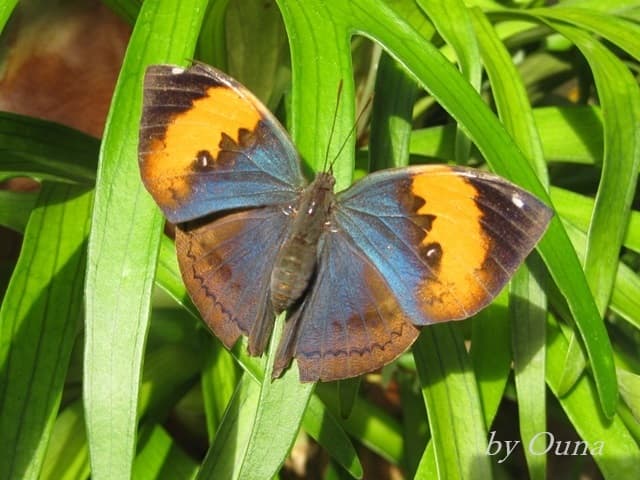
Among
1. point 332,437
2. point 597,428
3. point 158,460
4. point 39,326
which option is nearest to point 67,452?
point 158,460

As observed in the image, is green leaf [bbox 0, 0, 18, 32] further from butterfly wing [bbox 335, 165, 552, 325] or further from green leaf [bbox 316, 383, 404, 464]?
green leaf [bbox 316, 383, 404, 464]

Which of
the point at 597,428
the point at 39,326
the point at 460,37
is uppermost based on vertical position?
the point at 460,37

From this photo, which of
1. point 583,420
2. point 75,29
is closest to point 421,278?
point 583,420

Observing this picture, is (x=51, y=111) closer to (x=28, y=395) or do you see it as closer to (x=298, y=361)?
(x=28, y=395)

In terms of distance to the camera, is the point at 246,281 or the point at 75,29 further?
the point at 75,29

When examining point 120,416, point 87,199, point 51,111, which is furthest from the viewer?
point 51,111

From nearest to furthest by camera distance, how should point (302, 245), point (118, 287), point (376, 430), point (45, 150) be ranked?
point (118, 287) → point (302, 245) → point (45, 150) → point (376, 430)

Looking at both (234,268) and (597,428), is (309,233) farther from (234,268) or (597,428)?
(597,428)

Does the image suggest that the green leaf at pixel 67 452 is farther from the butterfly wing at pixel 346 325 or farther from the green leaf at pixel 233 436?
the butterfly wing at pixel 346 325
